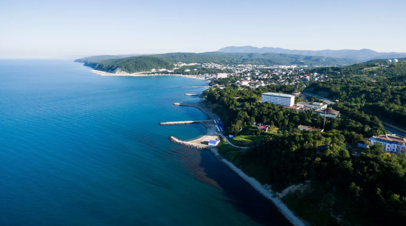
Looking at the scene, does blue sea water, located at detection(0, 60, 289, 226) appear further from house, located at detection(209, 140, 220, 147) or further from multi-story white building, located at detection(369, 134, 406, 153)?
multi-story white building, located at detection(369, 134, 406, 153)

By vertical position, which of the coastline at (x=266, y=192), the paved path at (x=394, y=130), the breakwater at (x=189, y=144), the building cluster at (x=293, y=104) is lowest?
the coastline at (x=266, y=192)

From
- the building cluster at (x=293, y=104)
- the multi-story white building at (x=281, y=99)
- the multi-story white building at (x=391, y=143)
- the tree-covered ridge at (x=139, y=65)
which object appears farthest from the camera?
the tree-covered ridge at (x=139, y=65)

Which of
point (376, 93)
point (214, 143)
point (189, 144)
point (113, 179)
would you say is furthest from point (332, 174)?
point (376, 93)

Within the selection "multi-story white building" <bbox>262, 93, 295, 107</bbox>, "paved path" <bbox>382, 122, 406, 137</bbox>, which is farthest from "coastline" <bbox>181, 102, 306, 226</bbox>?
"multi-story white building" <bbox>262, 93, 295, 107</bbox>

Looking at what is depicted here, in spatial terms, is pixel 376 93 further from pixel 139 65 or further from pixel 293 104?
pixel 139 65

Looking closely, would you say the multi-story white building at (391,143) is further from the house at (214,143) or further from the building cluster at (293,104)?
the house at (214,143)

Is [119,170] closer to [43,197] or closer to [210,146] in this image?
[43,197]

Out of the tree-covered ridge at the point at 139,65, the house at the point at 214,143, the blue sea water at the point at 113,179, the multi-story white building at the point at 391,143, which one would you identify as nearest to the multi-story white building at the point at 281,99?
the blue sea water at the point at 113,179

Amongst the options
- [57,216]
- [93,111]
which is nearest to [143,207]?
[57,216]
